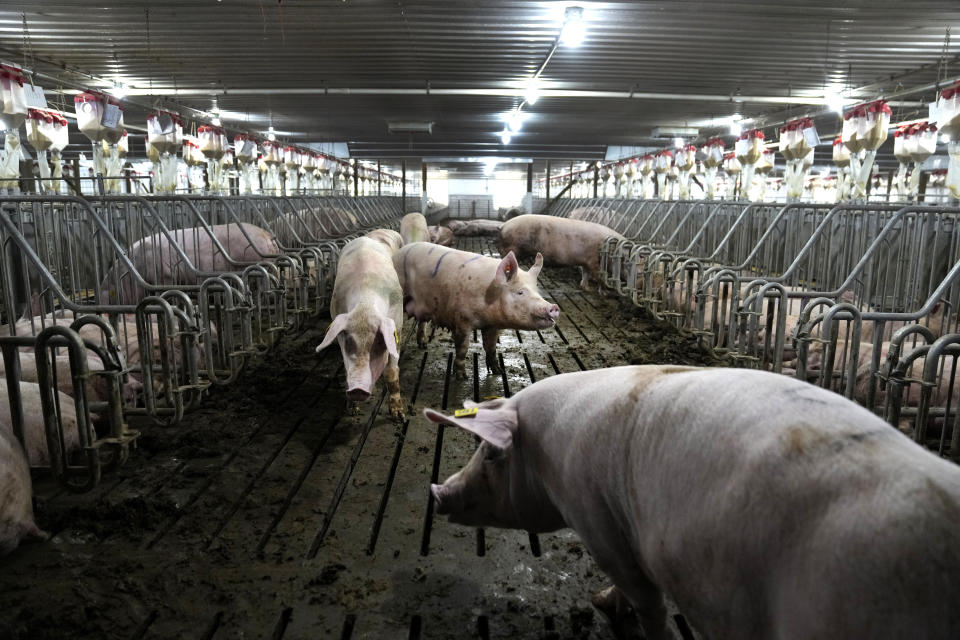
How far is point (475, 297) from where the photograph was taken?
20.4 feet

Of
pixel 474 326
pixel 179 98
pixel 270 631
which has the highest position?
pixel 179 98

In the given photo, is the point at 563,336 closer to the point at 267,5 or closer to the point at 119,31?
the point at 267,5

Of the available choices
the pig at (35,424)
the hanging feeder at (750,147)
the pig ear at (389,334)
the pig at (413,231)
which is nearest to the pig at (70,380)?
the pig at (35,424)

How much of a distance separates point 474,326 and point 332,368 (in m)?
1.55

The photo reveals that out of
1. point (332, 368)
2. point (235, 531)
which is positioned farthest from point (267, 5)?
point (235, 531)

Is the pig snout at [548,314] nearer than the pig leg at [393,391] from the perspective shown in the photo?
No

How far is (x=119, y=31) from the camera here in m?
9.26

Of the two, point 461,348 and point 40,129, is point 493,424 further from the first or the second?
point 40,129

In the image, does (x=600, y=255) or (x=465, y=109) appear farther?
(x=465, y=109)

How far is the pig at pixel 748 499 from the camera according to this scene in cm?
128

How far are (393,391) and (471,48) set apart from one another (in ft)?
22.9

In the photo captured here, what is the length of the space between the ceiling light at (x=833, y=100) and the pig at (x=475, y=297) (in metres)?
10.5

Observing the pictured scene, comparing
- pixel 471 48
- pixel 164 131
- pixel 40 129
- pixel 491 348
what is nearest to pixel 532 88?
pixel 471 48

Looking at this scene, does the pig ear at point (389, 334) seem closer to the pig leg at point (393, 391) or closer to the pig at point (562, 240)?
the pig leg at point (393, 391)
